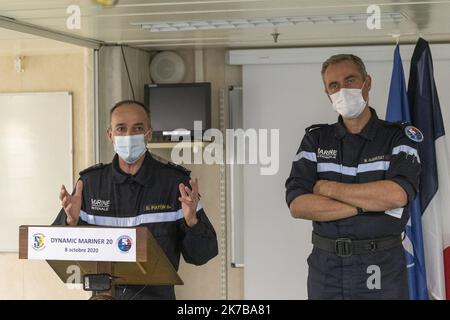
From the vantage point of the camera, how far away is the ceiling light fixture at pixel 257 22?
3.98 m

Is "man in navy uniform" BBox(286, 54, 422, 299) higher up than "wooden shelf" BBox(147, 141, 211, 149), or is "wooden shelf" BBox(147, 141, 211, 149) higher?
"wooden shelf" BBox(147, 141, 211, 149)

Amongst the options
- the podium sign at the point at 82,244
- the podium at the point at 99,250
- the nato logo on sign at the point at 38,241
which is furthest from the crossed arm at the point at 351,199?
the nato logo on sign at the point at 38,241

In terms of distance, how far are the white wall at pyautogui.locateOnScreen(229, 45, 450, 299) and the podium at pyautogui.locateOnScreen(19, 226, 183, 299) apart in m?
3.05

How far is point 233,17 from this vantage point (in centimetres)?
398

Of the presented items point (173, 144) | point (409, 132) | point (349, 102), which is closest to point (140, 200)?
point (349, 102)

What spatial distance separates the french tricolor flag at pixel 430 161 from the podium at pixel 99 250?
205 cm

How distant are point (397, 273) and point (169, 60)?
3.00 m

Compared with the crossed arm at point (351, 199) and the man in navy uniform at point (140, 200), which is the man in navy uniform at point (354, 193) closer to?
the crossed arm at point (351, 199)

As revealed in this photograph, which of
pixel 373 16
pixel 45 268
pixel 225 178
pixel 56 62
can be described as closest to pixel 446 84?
pixel 373 16

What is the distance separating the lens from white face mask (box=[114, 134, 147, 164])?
2.80 meters

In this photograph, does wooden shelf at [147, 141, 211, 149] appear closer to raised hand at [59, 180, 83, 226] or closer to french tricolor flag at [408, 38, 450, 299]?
french tricolor flag at [408, 38, 450, 299]

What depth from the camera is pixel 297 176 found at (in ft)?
10.0

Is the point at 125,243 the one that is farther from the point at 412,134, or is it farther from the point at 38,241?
the point at 412,134

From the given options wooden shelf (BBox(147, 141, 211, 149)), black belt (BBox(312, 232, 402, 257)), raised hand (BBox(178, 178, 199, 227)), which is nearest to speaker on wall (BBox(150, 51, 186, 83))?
wooden shelf (BBox(147, 141, 211, 149))
